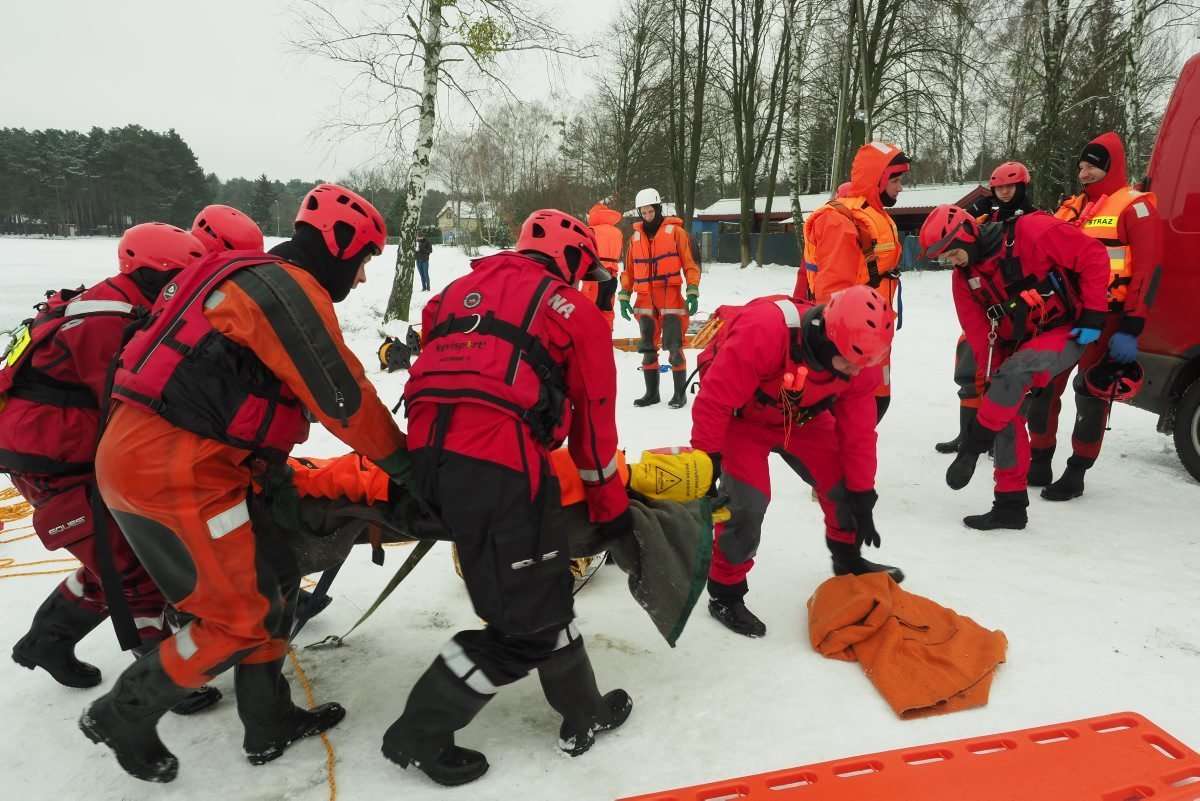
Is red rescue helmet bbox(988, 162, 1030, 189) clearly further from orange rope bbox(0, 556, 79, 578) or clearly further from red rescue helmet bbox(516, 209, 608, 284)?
orange rope bbox(0, 556, 79, 578)

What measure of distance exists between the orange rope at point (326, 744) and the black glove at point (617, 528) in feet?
3.83

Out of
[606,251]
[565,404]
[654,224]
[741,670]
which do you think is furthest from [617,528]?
[654,224]

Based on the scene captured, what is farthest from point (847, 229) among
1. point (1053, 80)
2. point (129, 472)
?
point (1053, 80)

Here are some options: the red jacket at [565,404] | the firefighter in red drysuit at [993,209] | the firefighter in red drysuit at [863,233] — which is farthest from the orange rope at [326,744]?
the firefighter in red drysuit at [993,209]

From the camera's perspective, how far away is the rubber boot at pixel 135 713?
2209 mm

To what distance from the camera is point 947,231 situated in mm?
4371

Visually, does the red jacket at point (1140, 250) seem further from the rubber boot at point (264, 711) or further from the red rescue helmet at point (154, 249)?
the red rescue helmet at point (154, 249)

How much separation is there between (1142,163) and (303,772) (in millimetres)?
25329

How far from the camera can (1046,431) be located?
16.8 feet

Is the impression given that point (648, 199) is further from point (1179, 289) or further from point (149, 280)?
point (149, 280)

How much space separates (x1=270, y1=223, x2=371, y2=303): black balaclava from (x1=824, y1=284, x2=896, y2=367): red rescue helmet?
180 centimetres

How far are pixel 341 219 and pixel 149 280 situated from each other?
1.26 meters

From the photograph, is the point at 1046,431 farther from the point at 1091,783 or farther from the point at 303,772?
the point at 303,772

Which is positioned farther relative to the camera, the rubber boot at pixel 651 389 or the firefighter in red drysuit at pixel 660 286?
the rubber boot at pixel 651 389
